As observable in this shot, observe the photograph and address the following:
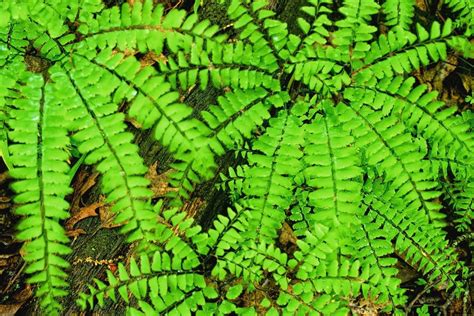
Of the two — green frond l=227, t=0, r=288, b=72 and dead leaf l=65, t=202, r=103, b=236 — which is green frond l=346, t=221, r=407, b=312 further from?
dead leaf l=65, t=202, r=103, b=236

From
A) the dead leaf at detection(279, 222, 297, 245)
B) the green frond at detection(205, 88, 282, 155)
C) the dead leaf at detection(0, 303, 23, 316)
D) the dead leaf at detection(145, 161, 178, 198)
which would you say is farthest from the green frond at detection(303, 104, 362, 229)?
the dead leaf at detection(0, 303, 23, 316)

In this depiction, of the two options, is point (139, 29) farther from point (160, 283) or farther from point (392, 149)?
point (392, 149)

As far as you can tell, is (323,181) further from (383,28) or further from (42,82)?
(383,28)

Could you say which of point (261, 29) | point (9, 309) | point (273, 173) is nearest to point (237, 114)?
point (273, 173)

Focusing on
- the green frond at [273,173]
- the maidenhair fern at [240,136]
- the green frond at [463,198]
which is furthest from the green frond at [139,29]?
the green frond at [463,198]

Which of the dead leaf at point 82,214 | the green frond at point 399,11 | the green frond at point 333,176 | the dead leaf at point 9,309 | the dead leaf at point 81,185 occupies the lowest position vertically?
the dead leaf at point 9,309

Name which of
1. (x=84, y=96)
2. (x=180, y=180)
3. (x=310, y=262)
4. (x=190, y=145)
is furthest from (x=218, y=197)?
(x=84, y=96)

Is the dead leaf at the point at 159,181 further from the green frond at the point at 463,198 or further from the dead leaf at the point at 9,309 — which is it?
the green frond at the point at 463,198
